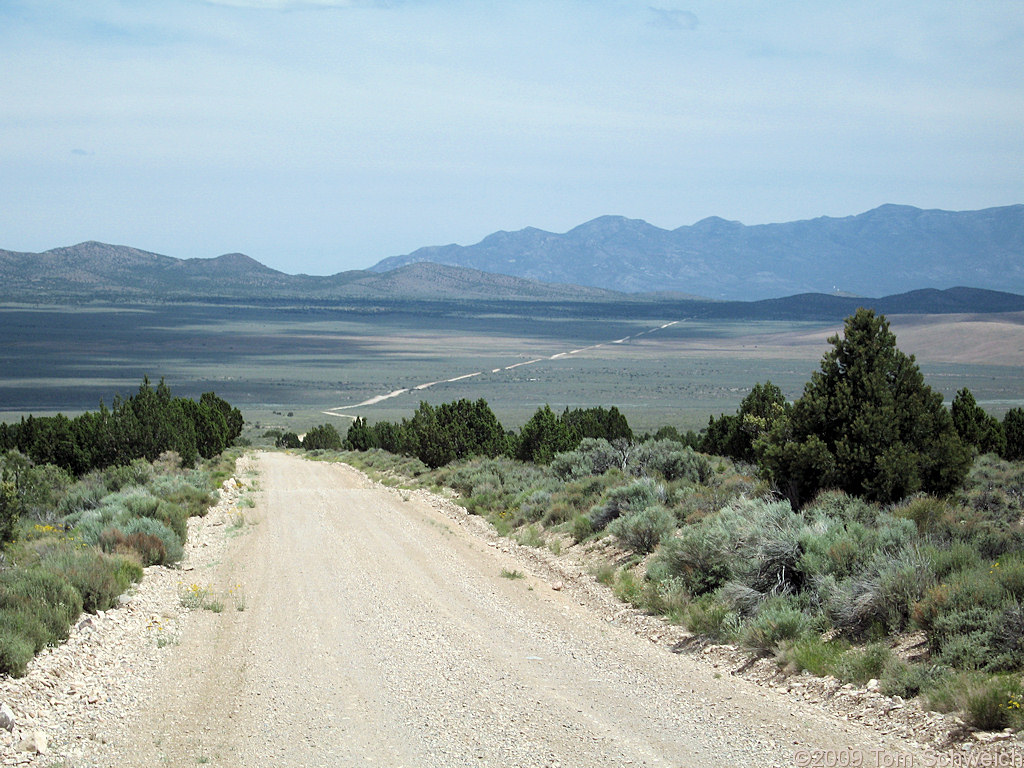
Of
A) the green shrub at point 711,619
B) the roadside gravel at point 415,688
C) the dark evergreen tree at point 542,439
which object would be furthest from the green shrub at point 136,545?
the dark evergreen tree at point 542,439

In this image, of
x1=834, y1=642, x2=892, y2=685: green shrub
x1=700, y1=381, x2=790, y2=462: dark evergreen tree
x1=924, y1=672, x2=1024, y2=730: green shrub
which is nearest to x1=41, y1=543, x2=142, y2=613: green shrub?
x1=834, y1=642, x2=892, y2=685: green shrub

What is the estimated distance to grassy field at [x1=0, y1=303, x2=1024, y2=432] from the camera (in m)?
81.1

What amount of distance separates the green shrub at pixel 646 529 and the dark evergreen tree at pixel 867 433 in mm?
1610

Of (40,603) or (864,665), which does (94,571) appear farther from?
(864,665)

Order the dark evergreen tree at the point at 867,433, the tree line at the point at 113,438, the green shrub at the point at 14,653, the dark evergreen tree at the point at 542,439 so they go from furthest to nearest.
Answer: the dark evergreen tree at the point at 542,439 → the tree line at the point at 113,438 → the dark evergreen tree at the point at 867,433 → the green shrub at the point at 14,653

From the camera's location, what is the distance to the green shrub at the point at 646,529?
12.4 metres

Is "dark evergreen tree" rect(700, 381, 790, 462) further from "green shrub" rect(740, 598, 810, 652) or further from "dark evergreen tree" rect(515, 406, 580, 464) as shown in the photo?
"green shrub" rect(740, 598, 810, 652)

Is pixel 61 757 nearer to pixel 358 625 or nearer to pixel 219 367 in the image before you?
pixel 358 625

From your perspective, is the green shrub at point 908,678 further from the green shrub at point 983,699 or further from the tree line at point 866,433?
the tree line at point 866,433

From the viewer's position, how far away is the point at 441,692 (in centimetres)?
721

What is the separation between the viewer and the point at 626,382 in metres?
101

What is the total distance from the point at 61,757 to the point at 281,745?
1419 mm

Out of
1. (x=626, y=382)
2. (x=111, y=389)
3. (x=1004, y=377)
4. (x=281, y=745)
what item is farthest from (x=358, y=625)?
(x=1004, y=377)

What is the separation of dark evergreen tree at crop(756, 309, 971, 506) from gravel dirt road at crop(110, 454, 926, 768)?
11.8ft
